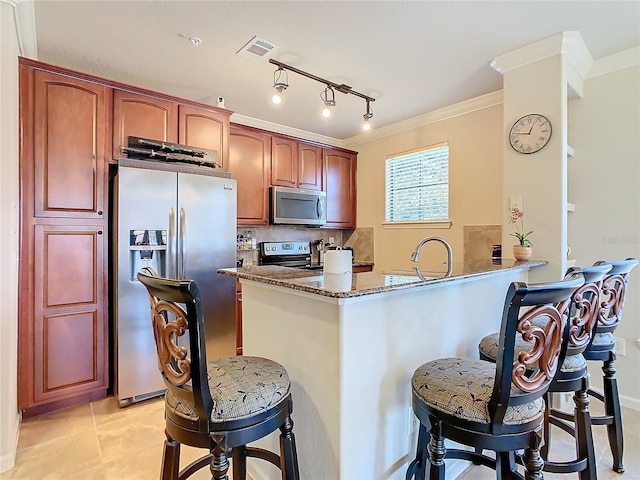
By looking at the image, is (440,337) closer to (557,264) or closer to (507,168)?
(557,264)

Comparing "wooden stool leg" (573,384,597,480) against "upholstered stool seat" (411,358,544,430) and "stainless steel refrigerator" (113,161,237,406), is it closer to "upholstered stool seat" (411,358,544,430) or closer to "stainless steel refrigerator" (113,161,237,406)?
"upholstered stool seat" (411,358,544,430)

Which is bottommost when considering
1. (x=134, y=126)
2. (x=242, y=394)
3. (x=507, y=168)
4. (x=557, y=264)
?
(x=242, y=394)

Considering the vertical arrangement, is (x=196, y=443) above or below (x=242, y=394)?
below

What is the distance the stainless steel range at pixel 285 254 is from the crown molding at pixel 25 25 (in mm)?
2490

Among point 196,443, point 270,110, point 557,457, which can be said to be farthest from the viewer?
point 270,110

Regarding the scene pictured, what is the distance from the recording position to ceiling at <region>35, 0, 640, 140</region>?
1969 mm

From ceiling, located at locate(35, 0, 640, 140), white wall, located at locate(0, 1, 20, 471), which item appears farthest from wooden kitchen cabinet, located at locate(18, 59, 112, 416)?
ceiling, located at locate(35, 0, 640, 140)

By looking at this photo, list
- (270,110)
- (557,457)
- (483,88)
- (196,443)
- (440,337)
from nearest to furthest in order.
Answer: (196,443)
(440,337)
(557,457)
(483,88)
(270,110)

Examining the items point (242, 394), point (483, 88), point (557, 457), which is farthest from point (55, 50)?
point (557, 457)

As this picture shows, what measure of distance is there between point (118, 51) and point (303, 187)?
2.19 metres

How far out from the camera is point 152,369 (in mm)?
2592

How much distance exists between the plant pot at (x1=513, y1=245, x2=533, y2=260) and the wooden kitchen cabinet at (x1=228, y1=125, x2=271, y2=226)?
241 cm

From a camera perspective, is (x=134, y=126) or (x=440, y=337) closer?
(x=440, y=337)

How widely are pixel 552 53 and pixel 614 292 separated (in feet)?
5.34
